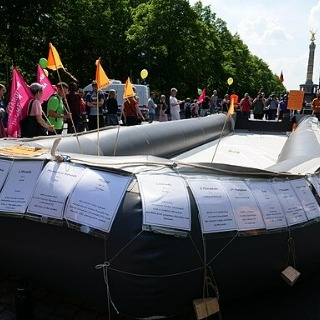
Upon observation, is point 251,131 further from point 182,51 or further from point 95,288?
point 182,51

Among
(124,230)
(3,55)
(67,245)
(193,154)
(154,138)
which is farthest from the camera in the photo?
(3,55)

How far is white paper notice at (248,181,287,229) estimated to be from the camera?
253cm

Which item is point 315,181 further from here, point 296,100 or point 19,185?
point 296,100

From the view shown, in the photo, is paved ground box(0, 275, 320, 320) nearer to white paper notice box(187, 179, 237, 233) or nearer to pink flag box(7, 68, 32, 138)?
white paper notice box(187, 179, 237, 233)

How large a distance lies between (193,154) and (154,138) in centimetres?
181

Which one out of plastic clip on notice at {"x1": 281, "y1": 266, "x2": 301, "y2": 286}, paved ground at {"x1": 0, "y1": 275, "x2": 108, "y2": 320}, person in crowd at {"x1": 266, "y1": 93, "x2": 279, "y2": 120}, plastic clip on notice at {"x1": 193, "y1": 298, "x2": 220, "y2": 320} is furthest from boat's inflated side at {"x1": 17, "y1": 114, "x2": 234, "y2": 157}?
person in crowd at {"x1": 266, "y1": 93, "x2": 279, "y2": 120}

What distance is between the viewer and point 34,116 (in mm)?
5508

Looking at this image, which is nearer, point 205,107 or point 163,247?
point 163,247

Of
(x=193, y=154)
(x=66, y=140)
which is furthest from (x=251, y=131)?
(x=66, y=140)

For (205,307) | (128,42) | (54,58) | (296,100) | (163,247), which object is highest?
(128,42)

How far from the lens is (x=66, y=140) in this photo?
13.9 ft

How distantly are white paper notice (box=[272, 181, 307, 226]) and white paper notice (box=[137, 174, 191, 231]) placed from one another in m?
0.72

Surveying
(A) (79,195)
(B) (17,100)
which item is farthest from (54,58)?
(A) (79,195)

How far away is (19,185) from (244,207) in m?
1.45
